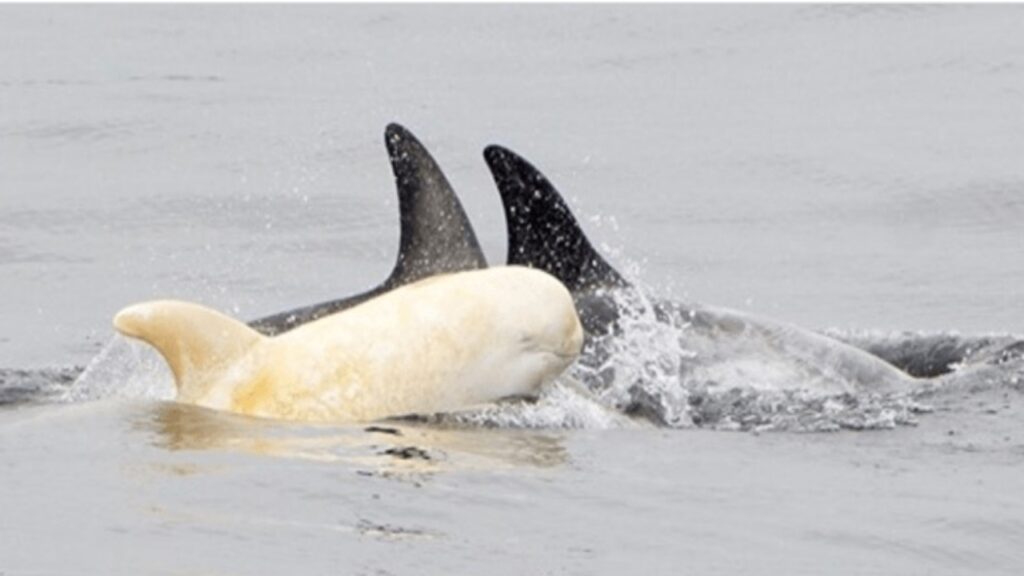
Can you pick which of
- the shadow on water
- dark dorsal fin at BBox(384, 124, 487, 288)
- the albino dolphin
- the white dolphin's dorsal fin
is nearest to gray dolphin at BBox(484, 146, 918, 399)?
dark dorsal fin at BBox(384, 124, 487, 288)

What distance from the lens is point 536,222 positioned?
44.8 feet

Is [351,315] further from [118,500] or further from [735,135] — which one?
[735,135]

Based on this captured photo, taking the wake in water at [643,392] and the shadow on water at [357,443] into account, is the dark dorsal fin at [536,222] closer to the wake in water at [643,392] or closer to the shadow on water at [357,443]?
the wake in water at [643,392]

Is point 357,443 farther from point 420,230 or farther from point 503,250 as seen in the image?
point 503,250

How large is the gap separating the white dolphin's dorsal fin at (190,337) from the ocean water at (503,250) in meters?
0.19

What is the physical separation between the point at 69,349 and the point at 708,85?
12.5 metres

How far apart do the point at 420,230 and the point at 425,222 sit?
0.05 m

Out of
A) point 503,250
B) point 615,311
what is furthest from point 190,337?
point 503,250

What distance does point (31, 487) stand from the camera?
9.99 metres

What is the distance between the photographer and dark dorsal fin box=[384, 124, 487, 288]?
41.0 ft

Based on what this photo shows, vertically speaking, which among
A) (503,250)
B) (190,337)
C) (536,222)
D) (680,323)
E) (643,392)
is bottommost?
(643,392)

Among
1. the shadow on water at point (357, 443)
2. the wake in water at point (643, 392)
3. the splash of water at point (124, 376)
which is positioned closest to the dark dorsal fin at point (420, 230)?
the splash of water at point (124, 376)

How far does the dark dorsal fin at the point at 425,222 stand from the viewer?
41.0 feet

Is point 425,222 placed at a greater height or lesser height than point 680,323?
greater
